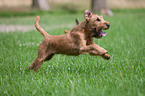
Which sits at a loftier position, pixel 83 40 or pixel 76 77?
pixel 83 40

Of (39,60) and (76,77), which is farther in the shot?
(39,60)

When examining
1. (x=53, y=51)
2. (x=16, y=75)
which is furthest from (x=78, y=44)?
Result: (x=16, y=75)

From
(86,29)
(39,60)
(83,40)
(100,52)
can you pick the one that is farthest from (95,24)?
(39,60)

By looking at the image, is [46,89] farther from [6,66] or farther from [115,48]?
[115,48]

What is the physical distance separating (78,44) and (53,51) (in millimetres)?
472

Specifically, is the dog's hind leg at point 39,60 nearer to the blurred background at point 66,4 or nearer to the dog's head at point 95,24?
the dog's head at point 95,24

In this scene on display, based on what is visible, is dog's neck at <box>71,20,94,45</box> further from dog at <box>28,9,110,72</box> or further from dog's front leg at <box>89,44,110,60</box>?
dog's front leg at <box>89,44,110,60</box>

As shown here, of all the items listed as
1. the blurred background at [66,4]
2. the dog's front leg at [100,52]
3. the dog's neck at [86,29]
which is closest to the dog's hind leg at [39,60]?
the dog's neck at [86,29]

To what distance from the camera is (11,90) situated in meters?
2.95

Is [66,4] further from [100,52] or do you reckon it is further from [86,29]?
[100,52]

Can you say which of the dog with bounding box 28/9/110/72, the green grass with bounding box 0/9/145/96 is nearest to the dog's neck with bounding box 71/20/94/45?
the dog with bounding box 28/9/110/72

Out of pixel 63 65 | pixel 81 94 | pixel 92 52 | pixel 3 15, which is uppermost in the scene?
pixel 92 52

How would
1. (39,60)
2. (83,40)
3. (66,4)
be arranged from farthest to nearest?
1. (66,4)
2. (39,60)
3. (83,40)

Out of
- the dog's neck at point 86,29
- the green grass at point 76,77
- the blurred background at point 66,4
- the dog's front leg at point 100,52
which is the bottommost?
the blurred background at point 66,4
